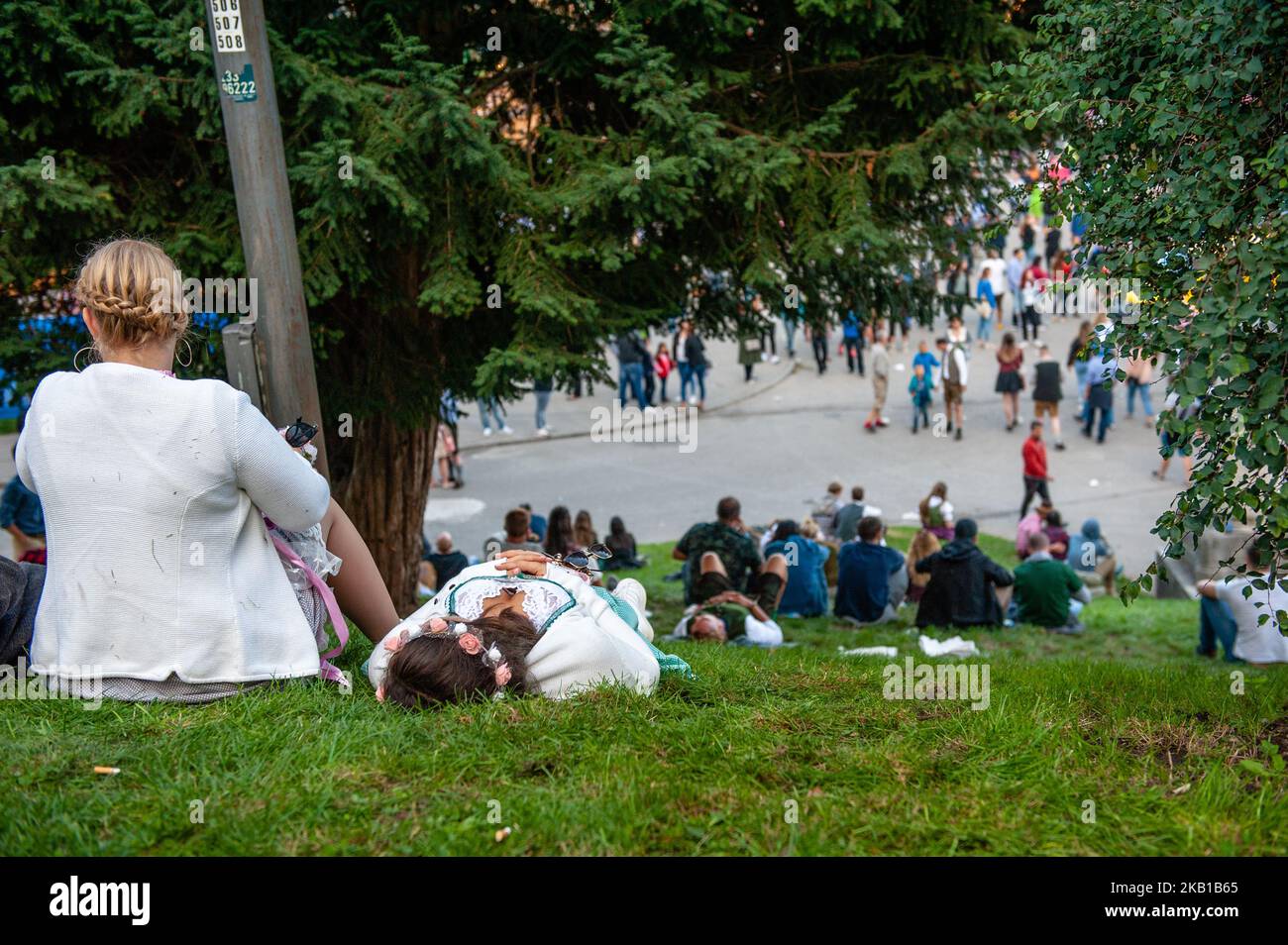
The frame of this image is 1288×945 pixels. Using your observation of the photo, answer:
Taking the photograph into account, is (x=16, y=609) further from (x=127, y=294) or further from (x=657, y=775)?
(x=657, y=775)

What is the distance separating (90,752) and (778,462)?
58.0 ft

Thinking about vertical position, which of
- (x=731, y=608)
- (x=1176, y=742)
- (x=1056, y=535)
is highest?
(x=1176, y=742)

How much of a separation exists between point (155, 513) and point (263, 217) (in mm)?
2112

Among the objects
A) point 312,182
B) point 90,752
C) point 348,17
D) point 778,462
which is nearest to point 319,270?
point 312,182

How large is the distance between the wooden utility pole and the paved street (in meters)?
10.8

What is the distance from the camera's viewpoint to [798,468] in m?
20.6

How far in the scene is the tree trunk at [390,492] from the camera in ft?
31.2

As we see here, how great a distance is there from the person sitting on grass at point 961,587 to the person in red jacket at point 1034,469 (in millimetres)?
6209

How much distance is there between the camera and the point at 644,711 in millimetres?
4102
